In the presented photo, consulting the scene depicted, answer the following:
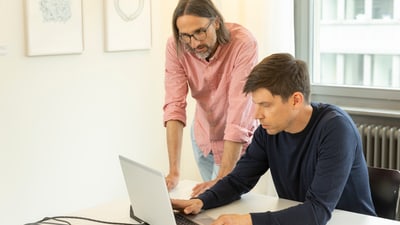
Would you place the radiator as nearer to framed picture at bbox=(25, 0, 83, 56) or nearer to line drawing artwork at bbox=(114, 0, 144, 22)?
line drawing artwork at bbox=(114, 0, 144, 22)

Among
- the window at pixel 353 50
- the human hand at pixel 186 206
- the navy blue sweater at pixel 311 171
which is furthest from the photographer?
the window at pixel 353 50

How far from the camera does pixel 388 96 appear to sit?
10.8ft

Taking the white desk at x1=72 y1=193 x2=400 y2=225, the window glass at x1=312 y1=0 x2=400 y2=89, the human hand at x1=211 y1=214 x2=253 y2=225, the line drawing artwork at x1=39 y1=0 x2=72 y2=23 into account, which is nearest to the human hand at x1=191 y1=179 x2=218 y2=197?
the white desk at x1=72 y1=193 x2=400 y2=225

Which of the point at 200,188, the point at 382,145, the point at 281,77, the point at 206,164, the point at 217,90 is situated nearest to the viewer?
the point at 281,77

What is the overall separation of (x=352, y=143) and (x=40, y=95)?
187 centimetres

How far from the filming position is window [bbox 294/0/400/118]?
3303mm

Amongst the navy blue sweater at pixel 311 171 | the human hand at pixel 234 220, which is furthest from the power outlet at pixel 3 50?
the human hand at pixel 234 220

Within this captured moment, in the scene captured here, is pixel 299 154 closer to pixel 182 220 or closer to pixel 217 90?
pixel 182 220

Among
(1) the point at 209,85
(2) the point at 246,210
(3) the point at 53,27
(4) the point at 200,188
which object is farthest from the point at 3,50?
(2) the point at 246,210

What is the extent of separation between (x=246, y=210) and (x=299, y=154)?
0.25 metres

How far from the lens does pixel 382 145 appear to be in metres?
3.13

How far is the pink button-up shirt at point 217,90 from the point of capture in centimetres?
212

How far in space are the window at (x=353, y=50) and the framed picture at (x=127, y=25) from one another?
0.98 meters

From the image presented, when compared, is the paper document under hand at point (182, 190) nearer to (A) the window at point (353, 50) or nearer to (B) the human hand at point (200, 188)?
(B) the human hand at point (200, 188)
